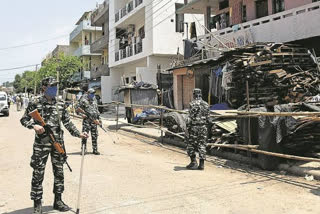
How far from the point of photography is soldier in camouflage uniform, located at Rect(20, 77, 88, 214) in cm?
451

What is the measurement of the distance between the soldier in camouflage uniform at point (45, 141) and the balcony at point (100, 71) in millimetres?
29895

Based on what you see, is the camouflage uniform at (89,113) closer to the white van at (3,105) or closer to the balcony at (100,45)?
the white van at (3,105)

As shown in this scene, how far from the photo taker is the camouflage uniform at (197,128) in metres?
7.38

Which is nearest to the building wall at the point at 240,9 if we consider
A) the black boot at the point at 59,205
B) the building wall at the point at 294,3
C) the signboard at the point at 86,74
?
the building wall at the point at 294,3

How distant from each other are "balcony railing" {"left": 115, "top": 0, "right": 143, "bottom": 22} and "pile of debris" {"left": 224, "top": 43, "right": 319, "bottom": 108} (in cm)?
1590

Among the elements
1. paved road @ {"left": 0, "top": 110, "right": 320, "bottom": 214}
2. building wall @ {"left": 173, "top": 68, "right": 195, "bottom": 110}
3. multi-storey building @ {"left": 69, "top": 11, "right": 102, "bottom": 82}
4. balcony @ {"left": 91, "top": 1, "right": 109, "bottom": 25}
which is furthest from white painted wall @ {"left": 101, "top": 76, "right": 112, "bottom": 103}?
paved road @ {"left": 0, "top": 110, "right": 320, "bottom": 214}

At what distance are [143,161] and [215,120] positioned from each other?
234 centimetres

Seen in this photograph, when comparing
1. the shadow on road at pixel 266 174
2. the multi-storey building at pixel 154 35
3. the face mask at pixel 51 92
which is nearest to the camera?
the face mask at pixel 51 92

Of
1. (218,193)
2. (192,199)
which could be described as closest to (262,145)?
(218,193)

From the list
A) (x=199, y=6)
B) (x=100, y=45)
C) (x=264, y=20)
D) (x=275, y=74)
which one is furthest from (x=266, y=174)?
(x=100, y=45)

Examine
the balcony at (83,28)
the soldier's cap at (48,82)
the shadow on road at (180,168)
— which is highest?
the balcony at (83,28)

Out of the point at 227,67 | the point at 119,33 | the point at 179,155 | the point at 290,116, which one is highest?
the point at 119,33

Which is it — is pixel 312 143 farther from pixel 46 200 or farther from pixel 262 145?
pixel 46 200

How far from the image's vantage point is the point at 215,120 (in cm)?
939
